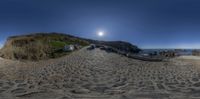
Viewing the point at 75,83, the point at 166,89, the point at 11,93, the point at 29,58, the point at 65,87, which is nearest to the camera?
the point at 11,93

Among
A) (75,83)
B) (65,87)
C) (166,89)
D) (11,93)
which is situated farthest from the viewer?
(75,83)

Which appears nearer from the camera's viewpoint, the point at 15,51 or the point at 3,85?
the point at 3,85

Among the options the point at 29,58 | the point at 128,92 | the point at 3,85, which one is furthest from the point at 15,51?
the point at 128,92

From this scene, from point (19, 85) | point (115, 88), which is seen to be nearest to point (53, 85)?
point (19, 85)

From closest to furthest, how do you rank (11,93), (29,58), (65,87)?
(11,93) < (65,87) < (29,58)

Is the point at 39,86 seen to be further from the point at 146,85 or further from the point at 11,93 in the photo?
the point at 146,85

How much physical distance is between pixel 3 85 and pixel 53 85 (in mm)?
1504

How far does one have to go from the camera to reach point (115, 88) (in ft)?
20.9

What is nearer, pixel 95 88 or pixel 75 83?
pixel 95 88

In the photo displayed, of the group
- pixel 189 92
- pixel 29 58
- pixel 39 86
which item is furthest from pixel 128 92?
pixel 29 58

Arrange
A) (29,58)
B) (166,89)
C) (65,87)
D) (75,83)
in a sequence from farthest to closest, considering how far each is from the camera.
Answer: (29,58)
(75,83)
(65,87)
(166,89)

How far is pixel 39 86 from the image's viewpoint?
671cm

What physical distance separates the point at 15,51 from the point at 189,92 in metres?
14.8

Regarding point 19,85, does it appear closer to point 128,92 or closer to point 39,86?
point 39,86
